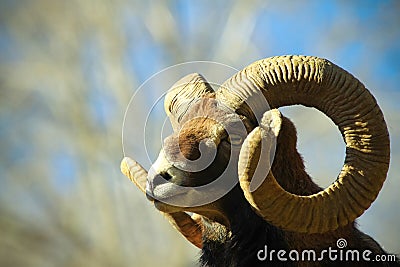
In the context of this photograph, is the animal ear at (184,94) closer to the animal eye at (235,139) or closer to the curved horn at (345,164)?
the animal eye at (235,139)

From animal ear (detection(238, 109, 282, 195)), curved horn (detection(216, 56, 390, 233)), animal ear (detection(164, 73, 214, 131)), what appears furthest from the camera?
animal ear (detection(164, 73, 214, 131))

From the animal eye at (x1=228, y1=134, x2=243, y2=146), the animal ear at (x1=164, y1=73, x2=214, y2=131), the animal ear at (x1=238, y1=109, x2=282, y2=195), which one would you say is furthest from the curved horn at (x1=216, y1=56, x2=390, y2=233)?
the animal ear at (x1=164, y1=73, x2=214, y2=131)

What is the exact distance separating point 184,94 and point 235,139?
0.77 m

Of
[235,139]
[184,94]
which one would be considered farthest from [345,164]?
[184,94]

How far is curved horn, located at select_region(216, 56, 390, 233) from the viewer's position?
173 inches

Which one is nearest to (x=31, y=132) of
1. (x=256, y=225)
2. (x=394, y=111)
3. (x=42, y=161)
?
(x=42, y=161)

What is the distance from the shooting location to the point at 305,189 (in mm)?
4840

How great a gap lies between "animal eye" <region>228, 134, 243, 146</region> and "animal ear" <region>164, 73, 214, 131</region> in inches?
17.7

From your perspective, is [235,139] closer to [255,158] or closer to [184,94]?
[255,158]

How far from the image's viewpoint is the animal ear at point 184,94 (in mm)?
5230

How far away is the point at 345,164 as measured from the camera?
4559 mm

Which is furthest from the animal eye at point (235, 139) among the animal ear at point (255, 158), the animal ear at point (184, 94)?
the animal ear at point (184, 94)

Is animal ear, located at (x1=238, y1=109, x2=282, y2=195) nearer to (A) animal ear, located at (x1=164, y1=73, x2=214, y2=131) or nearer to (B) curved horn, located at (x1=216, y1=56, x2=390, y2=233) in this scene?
(B) curved horn, located at (x1=216, y1=56, x2=390, y2=233)

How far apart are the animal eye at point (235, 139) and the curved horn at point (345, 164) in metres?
0.46
